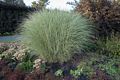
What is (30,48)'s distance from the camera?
7805mm

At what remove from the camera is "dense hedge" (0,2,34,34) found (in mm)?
23797

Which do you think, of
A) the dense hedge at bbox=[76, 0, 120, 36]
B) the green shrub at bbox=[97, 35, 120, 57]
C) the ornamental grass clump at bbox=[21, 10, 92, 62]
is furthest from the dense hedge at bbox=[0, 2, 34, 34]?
the ornamental grass clump at bbox=[21, 10, 92, 62]

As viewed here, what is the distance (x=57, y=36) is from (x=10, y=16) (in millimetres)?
17633

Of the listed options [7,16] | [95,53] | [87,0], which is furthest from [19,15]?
[95,53]

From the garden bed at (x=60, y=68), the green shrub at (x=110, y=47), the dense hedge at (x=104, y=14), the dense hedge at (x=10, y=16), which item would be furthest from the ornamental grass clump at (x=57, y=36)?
the dense hedge at (x=10, y=16)

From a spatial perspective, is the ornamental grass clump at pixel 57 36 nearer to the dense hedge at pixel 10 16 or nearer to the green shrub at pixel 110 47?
the green shrub at pixel 110 47

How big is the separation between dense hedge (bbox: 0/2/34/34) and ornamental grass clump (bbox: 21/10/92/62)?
15838 mm

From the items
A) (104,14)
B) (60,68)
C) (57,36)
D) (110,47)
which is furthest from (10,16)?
(60,68)

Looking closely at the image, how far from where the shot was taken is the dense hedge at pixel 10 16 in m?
23.8

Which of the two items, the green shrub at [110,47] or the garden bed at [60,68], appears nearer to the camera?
the garden bed at [60,68]

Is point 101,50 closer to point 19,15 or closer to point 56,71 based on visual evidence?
point 56,71

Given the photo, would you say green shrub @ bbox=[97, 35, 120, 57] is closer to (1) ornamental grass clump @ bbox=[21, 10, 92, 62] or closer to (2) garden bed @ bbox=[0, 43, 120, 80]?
(2) garden bed @ bbox=[0, 43, 120, 80]

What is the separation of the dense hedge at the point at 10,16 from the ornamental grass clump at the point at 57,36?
1584 cm

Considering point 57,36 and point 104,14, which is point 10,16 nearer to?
point 104,14
